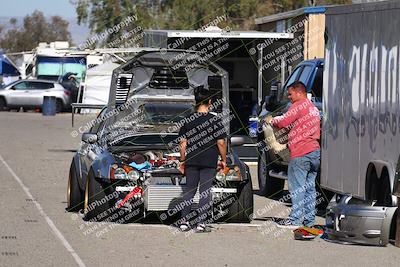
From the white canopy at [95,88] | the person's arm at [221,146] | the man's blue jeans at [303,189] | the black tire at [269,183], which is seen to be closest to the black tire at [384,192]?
the man's blue jeans at [303,189]

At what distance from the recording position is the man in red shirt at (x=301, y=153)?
12719 millimetres

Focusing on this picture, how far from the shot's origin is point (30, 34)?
130 m

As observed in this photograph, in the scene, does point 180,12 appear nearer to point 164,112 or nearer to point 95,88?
point 95,88

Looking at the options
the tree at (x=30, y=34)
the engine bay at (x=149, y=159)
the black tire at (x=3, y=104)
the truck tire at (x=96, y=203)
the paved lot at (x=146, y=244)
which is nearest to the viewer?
the paved lot at (x=146, y=244)

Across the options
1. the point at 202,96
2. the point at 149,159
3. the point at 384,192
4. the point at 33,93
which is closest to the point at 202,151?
the point at 202,96

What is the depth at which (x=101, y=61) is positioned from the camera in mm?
51812

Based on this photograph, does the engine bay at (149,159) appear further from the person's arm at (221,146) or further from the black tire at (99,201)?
the person's arm at (221,146)

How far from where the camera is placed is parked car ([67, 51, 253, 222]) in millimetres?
12742

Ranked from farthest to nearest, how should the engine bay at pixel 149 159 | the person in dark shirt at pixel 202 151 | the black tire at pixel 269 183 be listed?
the black tire at pixel 269 183 < the engine bay at pixel 149 159 < the person in dark shirt at pixel 202 151

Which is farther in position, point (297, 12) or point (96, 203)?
point (297, 12)

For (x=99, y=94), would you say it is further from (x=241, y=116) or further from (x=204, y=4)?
(x=241, y=116)

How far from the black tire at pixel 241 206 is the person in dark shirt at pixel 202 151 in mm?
884

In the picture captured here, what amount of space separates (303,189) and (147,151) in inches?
84.1

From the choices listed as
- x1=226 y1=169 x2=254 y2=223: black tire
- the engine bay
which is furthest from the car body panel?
x1=226 y1=169 x2=254 y2=223: black tire
